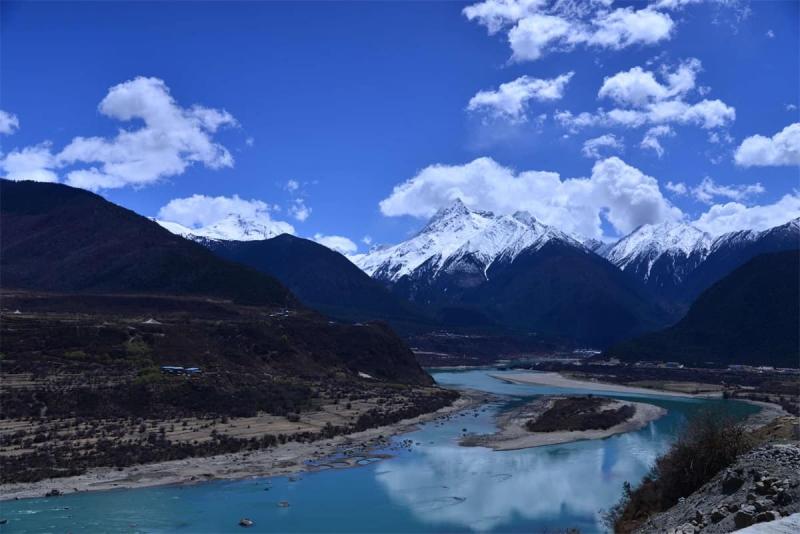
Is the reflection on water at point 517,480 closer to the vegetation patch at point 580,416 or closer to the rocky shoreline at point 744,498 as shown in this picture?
the vegetation patch at point 580,416

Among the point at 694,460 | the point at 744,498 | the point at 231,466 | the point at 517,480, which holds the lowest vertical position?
the point at 517,480

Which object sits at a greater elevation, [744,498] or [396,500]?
[744,498]

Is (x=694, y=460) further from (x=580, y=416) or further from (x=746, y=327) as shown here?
(x=746, y=327)

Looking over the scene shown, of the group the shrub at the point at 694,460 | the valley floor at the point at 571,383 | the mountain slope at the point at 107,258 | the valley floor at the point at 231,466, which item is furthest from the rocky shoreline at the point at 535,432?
the mountain slope at the point at 107,258

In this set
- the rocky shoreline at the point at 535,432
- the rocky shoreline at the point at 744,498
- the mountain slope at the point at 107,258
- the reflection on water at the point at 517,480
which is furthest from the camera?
the mountain slope at the point at 107,258

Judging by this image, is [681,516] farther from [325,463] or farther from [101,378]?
[101,378]

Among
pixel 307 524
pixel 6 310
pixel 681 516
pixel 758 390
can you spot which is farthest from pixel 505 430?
pixel 6 310

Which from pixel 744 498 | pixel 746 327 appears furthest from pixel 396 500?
pixel 746 327
